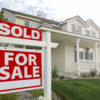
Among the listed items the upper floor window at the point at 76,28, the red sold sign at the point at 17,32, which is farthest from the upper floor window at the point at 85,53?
the red sold sign at the point at 17,32

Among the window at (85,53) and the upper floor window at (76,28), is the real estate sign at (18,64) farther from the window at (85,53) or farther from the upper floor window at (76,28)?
the upper floor window at (76,28)

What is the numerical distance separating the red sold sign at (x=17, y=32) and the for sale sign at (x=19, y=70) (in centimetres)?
27

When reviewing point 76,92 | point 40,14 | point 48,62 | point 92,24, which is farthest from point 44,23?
point 48,62

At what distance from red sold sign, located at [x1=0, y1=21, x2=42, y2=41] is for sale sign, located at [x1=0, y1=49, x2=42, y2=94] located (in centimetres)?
27

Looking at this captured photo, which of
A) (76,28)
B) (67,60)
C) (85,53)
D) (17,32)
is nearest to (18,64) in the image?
(17,32)

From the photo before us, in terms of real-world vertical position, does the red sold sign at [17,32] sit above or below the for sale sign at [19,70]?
above

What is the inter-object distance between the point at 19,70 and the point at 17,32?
619mm

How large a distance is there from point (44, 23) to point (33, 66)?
12363 mm

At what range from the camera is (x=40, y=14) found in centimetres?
1748

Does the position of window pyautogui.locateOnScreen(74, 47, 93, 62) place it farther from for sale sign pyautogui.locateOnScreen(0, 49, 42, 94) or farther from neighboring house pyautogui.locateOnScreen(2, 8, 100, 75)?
for sale sign pyautogui.locateOnScreen(0, 49, 42, 94)

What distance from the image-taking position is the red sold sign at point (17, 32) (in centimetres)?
172

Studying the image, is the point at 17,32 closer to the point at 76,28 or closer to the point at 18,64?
the point at 18,64

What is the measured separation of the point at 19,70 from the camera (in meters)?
1.77

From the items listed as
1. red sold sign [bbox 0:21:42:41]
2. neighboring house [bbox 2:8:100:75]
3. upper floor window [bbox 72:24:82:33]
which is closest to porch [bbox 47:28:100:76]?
neighboring house [bbox 2:8:100:75]
